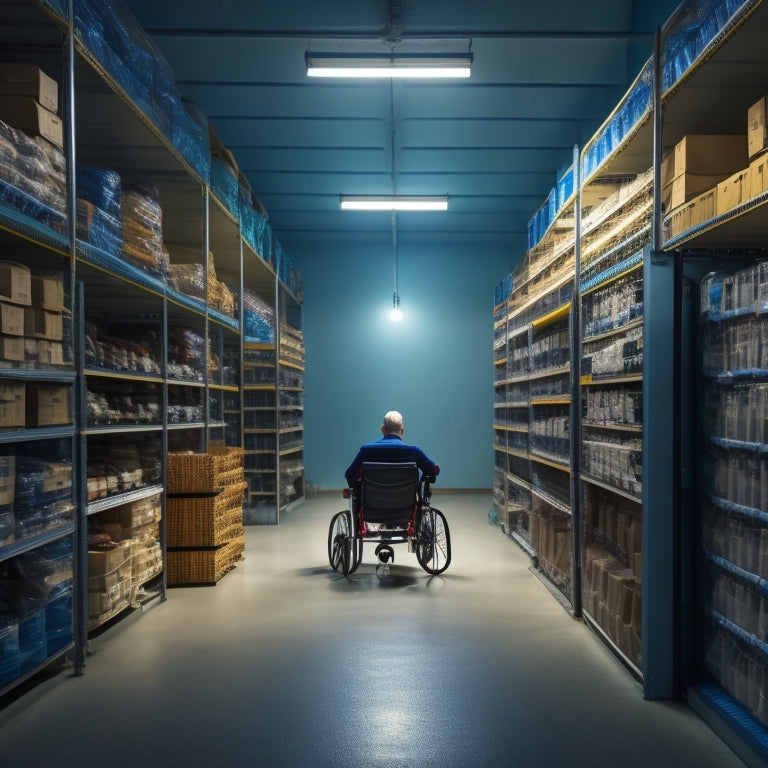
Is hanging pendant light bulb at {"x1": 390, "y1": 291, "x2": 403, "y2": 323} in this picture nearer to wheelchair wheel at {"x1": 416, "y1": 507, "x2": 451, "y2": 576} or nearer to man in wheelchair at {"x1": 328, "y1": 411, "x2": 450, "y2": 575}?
man in wheelchair at {"x1": 328, "y1": 411, "x2": 450, "y2": 575}

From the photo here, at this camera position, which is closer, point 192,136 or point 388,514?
point 192,136

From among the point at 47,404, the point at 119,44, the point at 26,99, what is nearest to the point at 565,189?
the point at 119,44

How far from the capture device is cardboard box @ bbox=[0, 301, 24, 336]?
11.2 ft

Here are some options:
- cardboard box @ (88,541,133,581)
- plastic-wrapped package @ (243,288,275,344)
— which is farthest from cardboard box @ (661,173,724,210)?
plastic-wrapped package @ (243,288,275,344)

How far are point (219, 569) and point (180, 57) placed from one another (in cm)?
480

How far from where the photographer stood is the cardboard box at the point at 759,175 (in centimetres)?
286

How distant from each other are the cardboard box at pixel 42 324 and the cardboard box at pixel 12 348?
111mm

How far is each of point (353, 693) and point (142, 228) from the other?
3623 mm

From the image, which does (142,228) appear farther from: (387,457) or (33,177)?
(387,457)

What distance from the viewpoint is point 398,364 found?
45.4 feet

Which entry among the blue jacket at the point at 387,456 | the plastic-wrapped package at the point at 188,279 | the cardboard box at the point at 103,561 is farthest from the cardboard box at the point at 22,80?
the blue jacket at the point at 387,456

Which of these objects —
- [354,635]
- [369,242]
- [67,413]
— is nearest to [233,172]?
[67,413]

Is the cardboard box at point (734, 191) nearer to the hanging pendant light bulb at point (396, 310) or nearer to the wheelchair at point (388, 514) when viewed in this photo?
the wheelchair at point (388, 514)

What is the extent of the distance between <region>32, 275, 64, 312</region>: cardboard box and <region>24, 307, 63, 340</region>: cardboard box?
0.03 m
